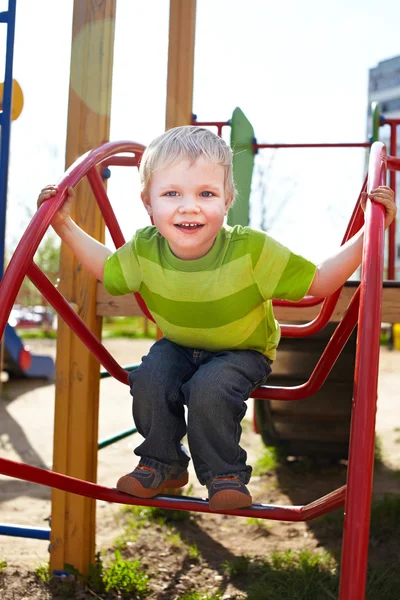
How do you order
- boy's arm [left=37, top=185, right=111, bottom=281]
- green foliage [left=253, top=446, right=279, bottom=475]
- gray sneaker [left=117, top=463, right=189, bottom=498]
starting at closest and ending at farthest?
gray sneaker [left=117, top=463, right=189, bottom=498] → boy's arm [left=37, top=185, right=111, bottom=281] → green foliage [left=253, top=446, right=279, bottom=475]

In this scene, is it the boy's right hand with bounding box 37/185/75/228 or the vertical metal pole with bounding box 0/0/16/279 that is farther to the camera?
the vertical metal pole with bounding box 0/0/16/279

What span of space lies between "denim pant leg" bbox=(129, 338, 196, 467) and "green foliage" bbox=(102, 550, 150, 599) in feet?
3.61

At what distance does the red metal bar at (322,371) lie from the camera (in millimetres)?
1878

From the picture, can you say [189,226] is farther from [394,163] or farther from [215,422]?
[394,163]

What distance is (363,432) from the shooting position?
1221 mm

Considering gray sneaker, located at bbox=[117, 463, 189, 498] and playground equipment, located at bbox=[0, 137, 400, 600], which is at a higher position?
playground equipment, located at bbox=[0, 137, 400, 600]

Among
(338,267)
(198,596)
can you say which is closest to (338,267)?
(338,267)

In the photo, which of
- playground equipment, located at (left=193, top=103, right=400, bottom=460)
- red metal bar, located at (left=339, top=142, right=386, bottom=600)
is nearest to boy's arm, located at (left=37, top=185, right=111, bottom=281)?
red metal bar, located at (left=339, top=142, right=386, bottom=600)

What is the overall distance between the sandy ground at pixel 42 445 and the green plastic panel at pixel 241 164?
5.10 ft

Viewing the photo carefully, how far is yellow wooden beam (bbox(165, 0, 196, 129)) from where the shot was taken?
10.8ft

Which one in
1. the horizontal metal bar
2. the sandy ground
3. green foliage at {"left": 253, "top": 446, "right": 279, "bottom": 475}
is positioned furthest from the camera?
green foliage at {"left": 253, "top": 446, "right": 279, "bottom": 475}

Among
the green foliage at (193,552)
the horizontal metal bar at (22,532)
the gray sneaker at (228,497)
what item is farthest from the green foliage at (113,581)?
the gray sneaker at (228,497)

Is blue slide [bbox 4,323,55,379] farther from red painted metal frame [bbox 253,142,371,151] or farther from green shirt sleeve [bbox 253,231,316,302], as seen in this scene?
green shirt sleeve [bbox 253,231,316,302]

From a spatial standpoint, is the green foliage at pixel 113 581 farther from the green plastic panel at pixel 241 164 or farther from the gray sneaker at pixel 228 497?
the green plastic panel at pixel 241 164
